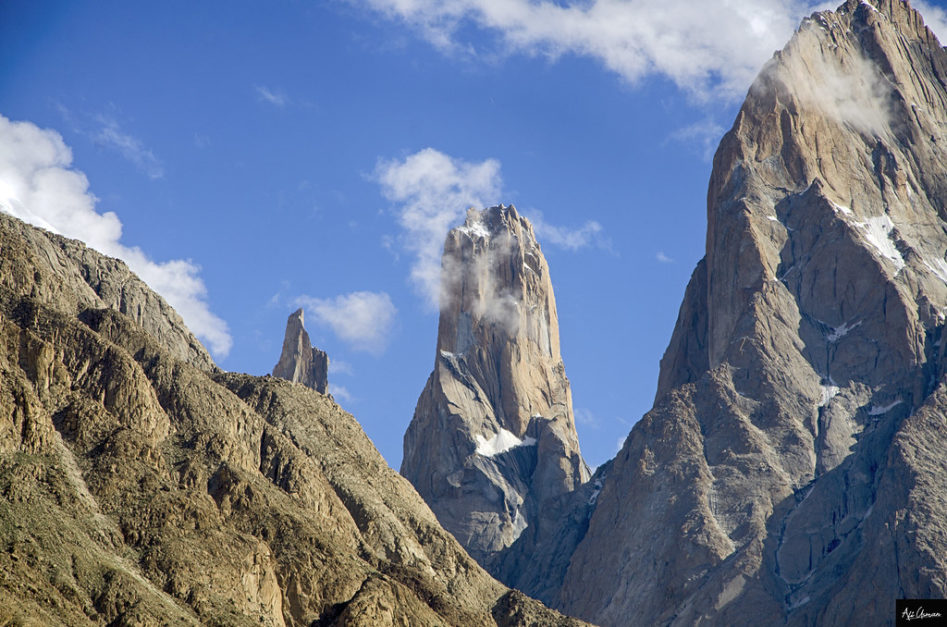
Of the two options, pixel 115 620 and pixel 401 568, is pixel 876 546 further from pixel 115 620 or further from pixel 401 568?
pixel 115 620

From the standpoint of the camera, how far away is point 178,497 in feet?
403

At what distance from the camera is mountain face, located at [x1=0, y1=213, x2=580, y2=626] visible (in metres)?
107

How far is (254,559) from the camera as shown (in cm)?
12150

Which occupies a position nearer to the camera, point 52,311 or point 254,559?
point 254,559

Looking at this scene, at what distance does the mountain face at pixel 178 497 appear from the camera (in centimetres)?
10662

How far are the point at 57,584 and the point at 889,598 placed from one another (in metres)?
114

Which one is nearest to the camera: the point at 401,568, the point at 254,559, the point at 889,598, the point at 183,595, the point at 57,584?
the point at 57,584

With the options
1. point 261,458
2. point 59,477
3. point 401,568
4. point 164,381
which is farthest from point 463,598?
point 59,477
